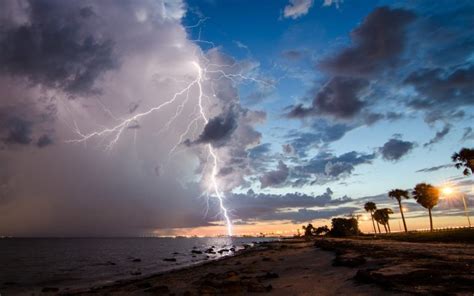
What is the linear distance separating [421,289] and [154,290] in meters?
15.2

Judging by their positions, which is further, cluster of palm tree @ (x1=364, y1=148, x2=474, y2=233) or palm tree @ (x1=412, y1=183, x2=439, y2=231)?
palm tree @ (x1=412, y1=183, x2=439, y2=231)

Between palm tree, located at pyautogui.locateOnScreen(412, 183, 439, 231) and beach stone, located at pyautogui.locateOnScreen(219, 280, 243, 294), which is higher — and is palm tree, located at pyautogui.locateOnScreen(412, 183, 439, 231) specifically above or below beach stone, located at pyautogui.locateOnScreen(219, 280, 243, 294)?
above

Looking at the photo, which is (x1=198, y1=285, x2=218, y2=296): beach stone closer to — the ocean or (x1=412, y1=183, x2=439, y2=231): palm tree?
the ocean

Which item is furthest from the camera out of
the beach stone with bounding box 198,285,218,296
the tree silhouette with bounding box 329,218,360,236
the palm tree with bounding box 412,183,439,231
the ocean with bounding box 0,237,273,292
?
the tree silhouette with bounding box 329,218,360,236

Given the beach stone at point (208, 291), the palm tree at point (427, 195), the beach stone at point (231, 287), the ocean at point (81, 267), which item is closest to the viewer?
the beach stone at point (208, 291)

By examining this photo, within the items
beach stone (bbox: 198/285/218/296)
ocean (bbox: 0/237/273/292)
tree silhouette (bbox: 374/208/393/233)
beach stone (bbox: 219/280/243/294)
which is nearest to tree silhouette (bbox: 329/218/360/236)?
tree silhouette (bbox: 374/208/393/233)

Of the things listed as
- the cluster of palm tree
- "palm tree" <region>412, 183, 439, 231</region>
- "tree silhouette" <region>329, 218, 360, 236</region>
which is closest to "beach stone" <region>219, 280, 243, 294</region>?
the cluster of palm tree

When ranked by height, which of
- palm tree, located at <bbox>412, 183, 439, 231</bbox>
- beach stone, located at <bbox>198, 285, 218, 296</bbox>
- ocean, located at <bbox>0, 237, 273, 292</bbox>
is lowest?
ocean, located at <bbox>0, 237, 273, 292</bbox>

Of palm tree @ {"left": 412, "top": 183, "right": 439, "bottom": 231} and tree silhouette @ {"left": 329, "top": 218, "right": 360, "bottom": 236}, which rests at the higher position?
palm tree @ {"left": 412, "top": 183, "right": 439, "bottom": 231}

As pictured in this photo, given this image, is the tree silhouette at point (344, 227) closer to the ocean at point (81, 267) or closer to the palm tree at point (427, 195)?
the palm tree at point (427, 195)

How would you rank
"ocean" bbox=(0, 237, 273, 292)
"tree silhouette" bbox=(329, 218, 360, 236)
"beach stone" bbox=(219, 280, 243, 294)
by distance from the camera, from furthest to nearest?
"tree silhouette" bbox=(329, 218, 360, 236) < "ocean" bbox=(0, 237, 273, 292) < "beach stone" bbox=(219, 280, 243, 294)

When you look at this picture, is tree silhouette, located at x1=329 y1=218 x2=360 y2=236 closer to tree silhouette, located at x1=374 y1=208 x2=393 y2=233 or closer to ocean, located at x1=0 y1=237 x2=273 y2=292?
tree silhouette, located at x1=374 y1=208 x2=393 y2=233

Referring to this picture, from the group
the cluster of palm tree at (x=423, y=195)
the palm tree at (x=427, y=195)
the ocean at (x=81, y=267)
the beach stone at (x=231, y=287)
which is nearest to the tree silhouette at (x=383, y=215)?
the cluster of palm tree at (x=423, y=195)

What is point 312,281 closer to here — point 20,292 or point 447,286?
point 447,286
